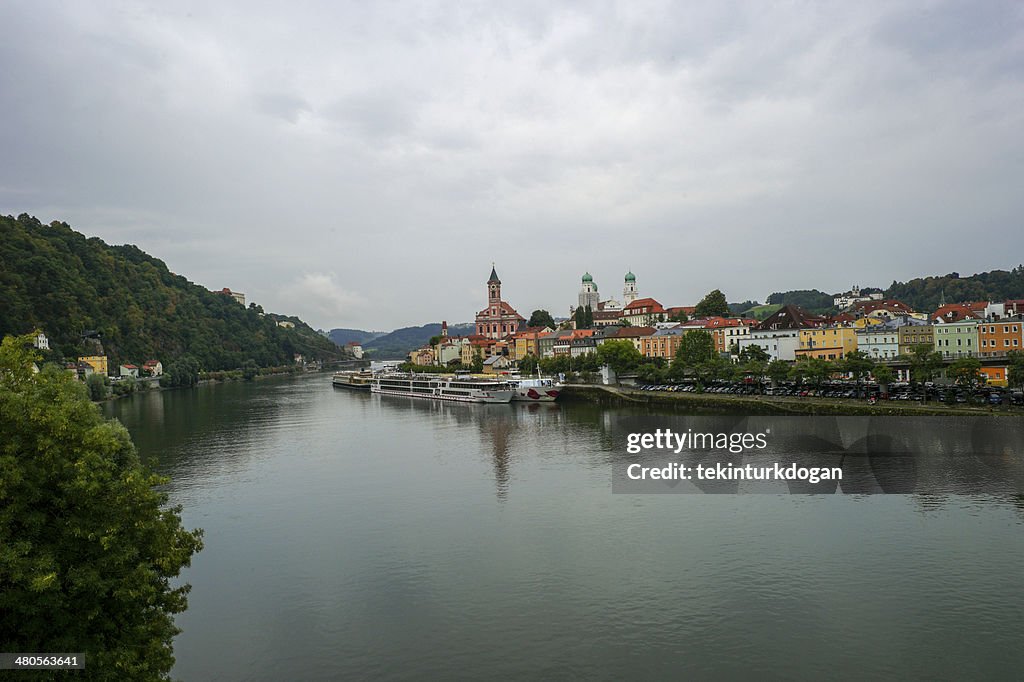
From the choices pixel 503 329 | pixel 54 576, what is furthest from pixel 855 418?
pixel 503 329

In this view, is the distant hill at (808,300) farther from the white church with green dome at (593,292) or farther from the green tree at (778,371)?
the green tree at (778,371)

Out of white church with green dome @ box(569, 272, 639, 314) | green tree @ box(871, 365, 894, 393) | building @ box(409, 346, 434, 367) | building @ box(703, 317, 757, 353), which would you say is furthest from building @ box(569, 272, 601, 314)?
green tree @ box(871, 365, 894, 393)

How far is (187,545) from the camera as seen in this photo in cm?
530

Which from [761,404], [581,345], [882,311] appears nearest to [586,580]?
[761,404]

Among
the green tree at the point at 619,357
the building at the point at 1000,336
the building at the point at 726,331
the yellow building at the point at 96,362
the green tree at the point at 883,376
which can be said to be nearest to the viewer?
the green tree at the point at 883,376

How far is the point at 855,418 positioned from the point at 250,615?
55.2 ft

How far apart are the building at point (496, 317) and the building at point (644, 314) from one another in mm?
11000

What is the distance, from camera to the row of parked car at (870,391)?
763 inches

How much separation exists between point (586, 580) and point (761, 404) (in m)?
16.1

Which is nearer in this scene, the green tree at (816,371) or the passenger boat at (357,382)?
the green tree at (816,371)

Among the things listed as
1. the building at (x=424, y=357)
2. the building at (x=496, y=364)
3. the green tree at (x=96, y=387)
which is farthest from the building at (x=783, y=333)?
the building at (x=424, y=357)

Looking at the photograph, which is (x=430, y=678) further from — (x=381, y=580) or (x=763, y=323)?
(x=763, y=323)

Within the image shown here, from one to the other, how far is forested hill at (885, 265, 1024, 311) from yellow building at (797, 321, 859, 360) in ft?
77.9

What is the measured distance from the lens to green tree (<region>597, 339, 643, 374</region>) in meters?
34.2
